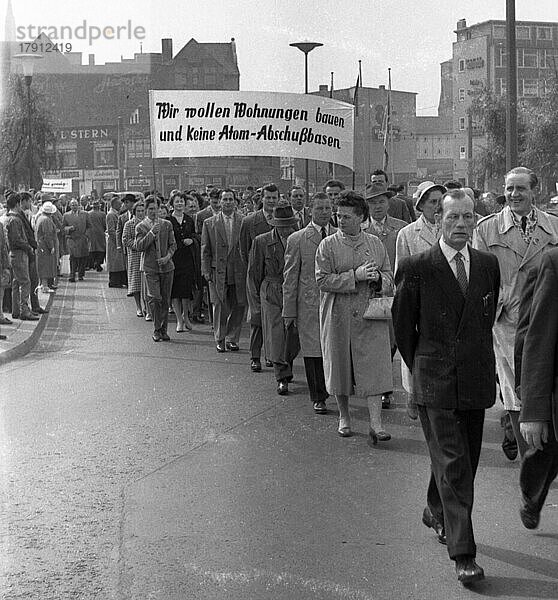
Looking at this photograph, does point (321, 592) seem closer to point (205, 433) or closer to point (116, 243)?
point (205, 433)

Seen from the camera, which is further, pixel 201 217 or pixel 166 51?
pixel 166 51

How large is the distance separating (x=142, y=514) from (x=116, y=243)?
679 inches

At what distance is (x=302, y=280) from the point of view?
32.5ft

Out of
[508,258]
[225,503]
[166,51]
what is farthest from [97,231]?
[166,51]

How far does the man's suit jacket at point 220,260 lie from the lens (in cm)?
1380

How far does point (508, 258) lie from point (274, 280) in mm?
4182

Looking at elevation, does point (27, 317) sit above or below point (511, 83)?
below

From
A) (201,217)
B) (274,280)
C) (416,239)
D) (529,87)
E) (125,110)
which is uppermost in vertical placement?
(529,87)

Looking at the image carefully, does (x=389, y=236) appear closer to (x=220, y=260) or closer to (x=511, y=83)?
(x=220, y=260)

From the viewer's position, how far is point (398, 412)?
9.66 m

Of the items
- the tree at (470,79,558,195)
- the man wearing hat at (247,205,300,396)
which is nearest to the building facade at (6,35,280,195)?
the tree at (470,79,558,195)

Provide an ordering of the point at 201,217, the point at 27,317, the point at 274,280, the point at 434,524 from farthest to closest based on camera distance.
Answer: the point at 201,217 → the point at 27,317 → the point at 274,280 → the point at 434,524

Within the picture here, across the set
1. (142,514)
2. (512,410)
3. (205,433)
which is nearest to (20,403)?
(205,433)

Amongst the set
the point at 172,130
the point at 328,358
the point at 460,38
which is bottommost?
the point at 328,358
